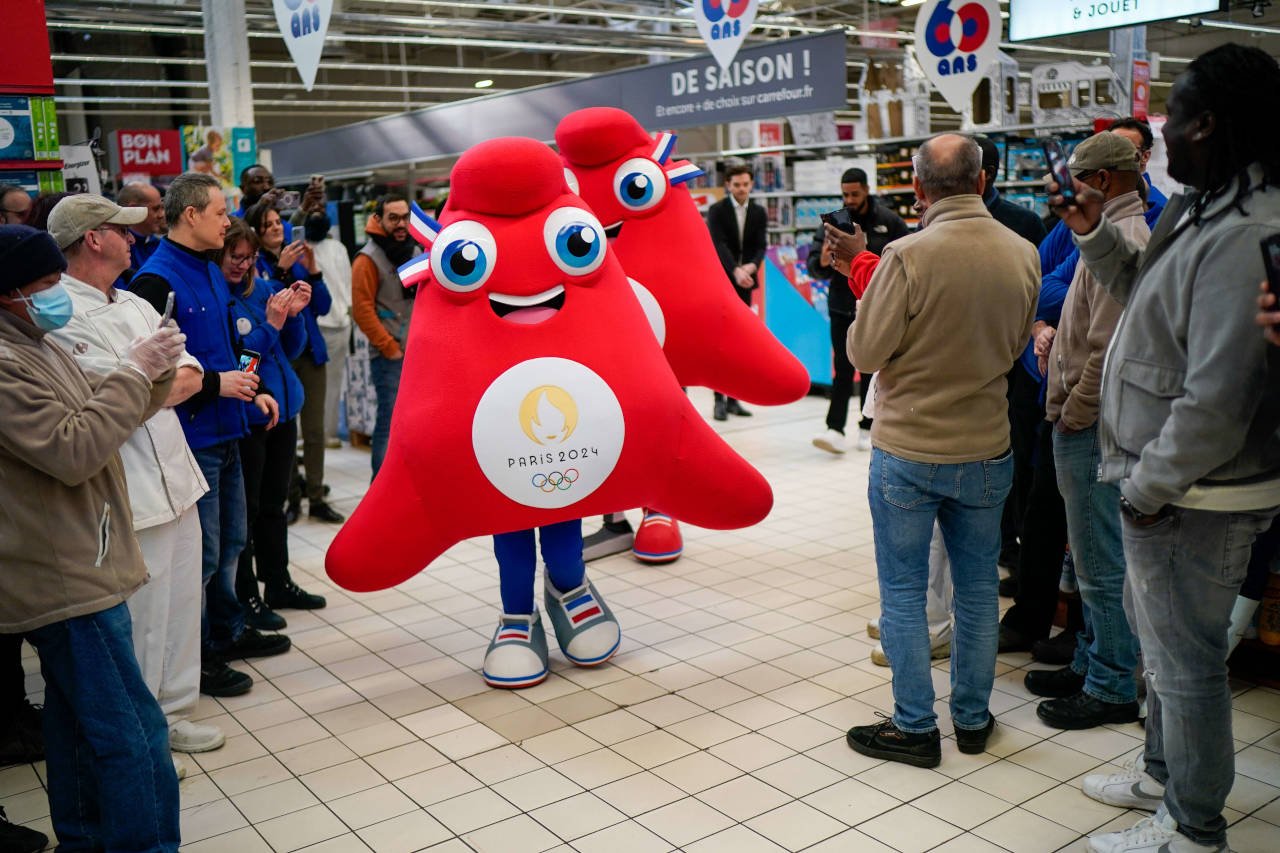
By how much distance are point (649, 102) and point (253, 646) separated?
20.0 ft

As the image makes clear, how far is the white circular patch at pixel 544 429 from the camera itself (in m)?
3.26

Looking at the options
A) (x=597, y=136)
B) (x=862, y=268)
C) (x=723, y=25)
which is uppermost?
(x=723, y=25)

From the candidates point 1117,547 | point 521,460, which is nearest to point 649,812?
point 521,460

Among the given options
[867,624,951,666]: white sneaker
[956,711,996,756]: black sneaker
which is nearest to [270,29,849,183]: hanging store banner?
[867,624,951,666]: white sneaker

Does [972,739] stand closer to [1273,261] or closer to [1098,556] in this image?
[1098,556]

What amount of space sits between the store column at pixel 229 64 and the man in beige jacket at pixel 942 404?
20.3 feet

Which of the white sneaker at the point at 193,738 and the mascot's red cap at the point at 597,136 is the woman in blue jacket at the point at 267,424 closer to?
the white sneaker at the point at 193,738

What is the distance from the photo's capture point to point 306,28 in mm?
5848

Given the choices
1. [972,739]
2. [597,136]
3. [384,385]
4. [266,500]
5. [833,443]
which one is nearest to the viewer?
[972,739]

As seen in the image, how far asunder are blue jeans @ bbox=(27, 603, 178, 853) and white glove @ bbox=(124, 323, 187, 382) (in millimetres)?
504

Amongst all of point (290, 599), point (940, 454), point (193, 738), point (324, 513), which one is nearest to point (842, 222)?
point (940, 454)

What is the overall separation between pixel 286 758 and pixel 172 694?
1.34 feet

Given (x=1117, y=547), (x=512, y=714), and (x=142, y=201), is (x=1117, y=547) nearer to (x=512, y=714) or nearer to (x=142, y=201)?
(x=512, y=714)

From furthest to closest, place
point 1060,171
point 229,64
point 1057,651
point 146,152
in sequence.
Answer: point 146,152 < point 229,64 < point 1057,651 < point 1060,171
